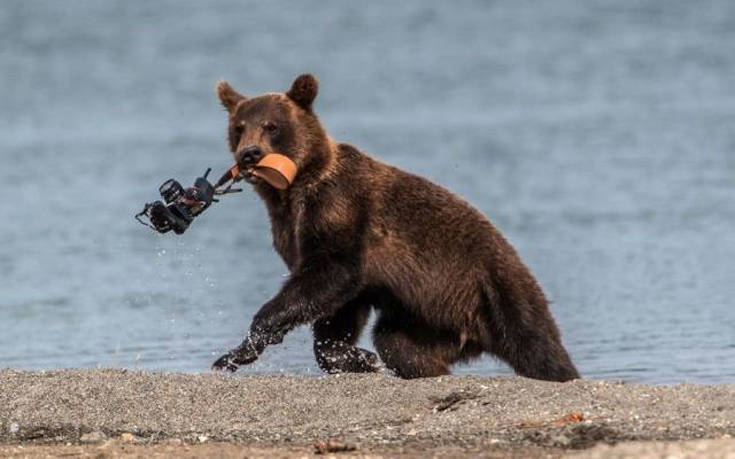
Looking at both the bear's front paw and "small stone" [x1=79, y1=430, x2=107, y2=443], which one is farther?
the bear's front paw

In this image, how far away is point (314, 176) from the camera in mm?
9812

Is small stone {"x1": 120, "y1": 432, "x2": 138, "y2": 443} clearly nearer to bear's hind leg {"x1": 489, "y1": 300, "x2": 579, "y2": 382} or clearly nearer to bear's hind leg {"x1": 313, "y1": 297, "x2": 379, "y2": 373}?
bear's hind leg {"x1": 313, "y1": 297, "x2": 379, "y2": 373}

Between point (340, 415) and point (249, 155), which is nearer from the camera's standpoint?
point (340, 415)

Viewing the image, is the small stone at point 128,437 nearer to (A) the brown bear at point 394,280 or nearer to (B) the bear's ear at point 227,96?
(A) the brown bear at point 394,280

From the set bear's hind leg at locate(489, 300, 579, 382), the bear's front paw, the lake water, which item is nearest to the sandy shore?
the bear's front paw

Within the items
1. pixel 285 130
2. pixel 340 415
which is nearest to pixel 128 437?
pixel 340 415

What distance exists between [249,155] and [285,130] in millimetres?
301

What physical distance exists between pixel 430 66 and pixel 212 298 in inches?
923

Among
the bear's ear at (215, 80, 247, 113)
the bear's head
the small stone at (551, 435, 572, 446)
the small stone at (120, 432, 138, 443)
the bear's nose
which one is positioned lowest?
the small stone at (120, 432, 138, 443)

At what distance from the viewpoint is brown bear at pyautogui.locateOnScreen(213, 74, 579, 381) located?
371 inches

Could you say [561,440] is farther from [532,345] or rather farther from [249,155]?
[249,155]

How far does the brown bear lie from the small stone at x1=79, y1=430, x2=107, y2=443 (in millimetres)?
1431

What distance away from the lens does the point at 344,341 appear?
980 centimetres

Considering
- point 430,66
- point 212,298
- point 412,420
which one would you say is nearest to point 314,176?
point 412,420
